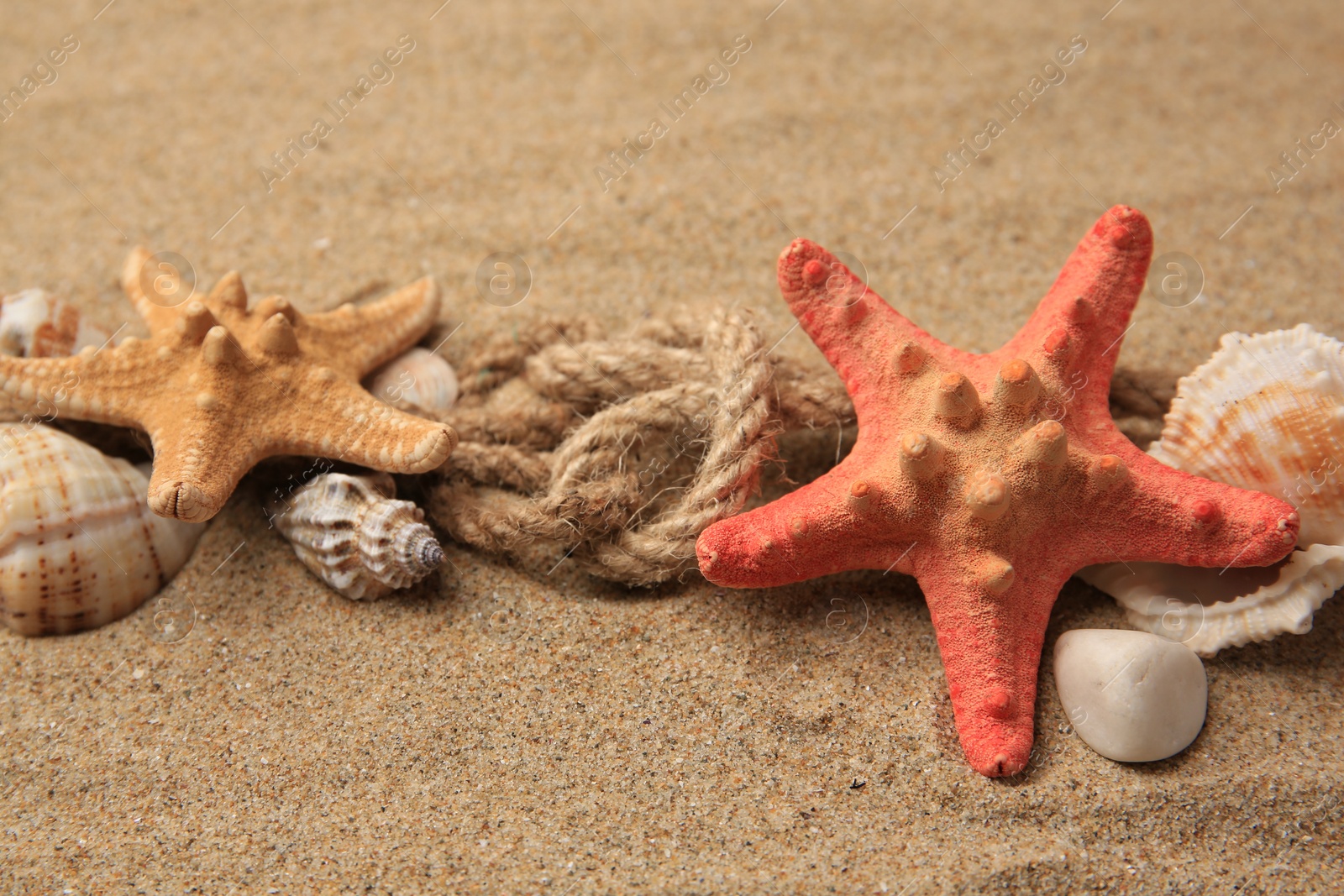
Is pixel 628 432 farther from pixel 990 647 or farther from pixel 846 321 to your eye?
pixel 990 647

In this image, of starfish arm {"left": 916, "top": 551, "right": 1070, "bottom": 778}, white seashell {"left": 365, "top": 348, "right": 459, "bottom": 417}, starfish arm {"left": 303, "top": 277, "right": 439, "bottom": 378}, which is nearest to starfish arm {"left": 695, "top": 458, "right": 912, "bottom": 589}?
starfish arm {"left": 916, "top": 551, "right": 1070, "bottom": 778}

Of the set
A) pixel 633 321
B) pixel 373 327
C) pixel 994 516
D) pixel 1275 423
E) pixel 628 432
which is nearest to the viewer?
pixel 994 516

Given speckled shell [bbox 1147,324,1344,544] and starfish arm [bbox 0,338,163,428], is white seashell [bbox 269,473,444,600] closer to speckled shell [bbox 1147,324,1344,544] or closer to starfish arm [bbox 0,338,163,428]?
starfish arm [bbox 0,338,163,428]

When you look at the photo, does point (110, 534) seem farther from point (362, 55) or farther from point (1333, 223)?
point (1333, 223)

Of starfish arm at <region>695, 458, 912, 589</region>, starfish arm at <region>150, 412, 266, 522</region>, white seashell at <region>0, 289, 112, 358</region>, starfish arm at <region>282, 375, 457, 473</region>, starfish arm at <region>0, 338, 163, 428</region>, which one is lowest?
starfish arm at <region>695, 458, 912, 589</region>

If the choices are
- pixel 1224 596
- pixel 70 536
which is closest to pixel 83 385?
pixel 70 536

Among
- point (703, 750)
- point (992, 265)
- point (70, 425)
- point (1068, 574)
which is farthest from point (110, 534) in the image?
point (992, 265)
